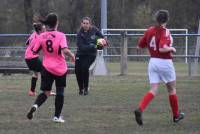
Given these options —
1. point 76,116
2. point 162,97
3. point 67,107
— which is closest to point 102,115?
point 76,116

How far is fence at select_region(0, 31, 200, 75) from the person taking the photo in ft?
74.0

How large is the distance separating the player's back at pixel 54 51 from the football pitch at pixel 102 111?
0.84 metres

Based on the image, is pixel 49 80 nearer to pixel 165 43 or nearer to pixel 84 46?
pixel 165 43

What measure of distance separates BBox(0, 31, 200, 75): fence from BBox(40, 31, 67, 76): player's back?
12.1 metres

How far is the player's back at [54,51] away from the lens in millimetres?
9984

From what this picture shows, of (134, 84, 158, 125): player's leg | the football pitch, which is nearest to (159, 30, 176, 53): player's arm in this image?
(134, 84, 158, 125): player's leg

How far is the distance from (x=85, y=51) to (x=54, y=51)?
4.63 m

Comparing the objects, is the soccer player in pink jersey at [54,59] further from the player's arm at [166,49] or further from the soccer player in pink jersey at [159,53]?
the player's arm at [166,49]

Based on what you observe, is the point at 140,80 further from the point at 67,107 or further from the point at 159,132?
the point at 159,132

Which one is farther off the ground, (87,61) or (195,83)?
(87,61)

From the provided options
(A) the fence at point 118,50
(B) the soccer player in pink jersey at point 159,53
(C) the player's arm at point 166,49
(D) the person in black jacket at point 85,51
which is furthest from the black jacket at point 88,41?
(A) the fence at point 118,50

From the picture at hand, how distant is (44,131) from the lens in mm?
9164

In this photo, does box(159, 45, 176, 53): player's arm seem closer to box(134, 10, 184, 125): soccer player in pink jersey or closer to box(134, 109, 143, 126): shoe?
box(134, 10, 184, 125): soccer player in pink jersey

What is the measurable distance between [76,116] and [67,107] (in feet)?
4.45
